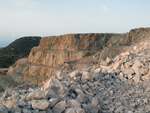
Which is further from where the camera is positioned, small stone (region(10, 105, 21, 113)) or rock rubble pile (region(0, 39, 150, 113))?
rock rubble pile (region(0, 39, 150, 113))

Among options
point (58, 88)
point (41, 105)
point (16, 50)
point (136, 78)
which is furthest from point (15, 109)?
point (16, 50)

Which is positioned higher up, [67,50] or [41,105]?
[67,50]

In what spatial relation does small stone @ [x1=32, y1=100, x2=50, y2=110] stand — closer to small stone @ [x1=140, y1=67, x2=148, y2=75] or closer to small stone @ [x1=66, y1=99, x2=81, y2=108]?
small stone @ [x1=66, y1=99, x2=81, y2=108]

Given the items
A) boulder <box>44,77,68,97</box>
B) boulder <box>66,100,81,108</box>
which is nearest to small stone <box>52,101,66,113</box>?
boulder <box>66,100,81,108</box>

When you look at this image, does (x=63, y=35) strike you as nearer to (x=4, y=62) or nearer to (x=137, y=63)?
(x=137, y=63)

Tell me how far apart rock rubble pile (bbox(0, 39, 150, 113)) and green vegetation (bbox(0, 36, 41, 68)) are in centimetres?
4127

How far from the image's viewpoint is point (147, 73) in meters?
6.16

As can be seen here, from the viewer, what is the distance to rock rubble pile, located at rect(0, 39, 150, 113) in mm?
2764

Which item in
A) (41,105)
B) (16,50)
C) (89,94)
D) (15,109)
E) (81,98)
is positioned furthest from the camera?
(16,50)

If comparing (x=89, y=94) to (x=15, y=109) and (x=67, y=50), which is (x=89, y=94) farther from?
(x=67, y=50)

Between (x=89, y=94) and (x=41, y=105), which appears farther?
(x=89, y=94)

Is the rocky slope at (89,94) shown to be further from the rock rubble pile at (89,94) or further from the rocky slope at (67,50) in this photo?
the rocky slope at (67,50)

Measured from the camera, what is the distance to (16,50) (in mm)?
51562

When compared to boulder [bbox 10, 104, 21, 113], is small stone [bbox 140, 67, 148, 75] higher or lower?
higher
